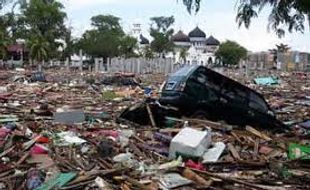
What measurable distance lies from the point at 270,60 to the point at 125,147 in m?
87.5

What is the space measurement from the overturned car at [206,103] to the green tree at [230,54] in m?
80.1

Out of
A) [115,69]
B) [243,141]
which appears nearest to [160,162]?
[243,141]

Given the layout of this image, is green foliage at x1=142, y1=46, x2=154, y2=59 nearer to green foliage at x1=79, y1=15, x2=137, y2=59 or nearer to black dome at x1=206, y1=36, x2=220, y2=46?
green foliage at x1=79, y1=15, x2=137, y2=59

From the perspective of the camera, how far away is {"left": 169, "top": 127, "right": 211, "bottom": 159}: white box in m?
10.1

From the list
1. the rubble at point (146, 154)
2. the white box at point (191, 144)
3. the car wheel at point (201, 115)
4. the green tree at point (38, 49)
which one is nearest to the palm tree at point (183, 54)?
the green tree at point (38, 49)

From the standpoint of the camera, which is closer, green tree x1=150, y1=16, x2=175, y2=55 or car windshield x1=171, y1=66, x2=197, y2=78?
car windshield x1=171, y1=66, x2=197, y2=78

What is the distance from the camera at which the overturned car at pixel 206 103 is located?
14.6m

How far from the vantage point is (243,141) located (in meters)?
12.2

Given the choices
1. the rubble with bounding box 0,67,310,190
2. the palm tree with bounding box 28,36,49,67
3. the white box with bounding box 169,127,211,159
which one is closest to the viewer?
the rubble with bounding box 0,67,310,190

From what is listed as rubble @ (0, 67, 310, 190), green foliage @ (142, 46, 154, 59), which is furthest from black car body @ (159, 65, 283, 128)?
green foliage @ (142, 46, 154, 59)

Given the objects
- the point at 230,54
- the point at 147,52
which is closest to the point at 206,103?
the point at 147,52

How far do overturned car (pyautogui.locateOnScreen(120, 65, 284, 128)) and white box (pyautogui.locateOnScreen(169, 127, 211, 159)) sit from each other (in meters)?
3.98

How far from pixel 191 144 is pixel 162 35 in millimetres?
84753

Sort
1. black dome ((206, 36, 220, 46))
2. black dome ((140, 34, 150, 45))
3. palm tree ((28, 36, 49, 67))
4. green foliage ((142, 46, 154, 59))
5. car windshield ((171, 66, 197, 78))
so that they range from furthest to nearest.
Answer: black dome ((140, 34, 150, 45)) < black dome ((206, 36, 220, 46)) < green foliage ((142, 46, 154, 59)) < palm tree ((28, 36, 49, 67)) < car windshield ((171, 66, 197, 78))
